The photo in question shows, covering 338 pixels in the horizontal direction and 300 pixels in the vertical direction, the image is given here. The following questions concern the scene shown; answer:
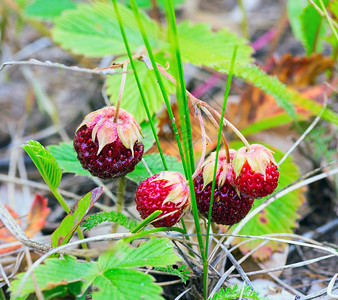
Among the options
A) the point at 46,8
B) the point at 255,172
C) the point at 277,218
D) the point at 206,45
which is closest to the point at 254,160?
the point at 255,172

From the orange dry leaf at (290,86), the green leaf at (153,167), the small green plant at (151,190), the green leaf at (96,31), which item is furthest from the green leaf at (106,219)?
the orange dry leaf at (290,86)

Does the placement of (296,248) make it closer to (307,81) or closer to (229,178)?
(229,178)

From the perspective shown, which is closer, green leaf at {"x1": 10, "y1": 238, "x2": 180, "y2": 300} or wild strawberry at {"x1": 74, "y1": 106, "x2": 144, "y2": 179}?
green leaf at {"x1": 10, "y1": 238, "x2": 180, "y2": 300}

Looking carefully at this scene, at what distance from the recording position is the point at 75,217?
3.29 feet

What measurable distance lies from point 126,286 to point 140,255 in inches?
3.4

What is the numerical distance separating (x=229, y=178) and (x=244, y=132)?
100 centimetres

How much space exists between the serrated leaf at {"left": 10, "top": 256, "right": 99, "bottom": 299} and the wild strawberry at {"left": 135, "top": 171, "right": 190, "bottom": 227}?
0.56ft

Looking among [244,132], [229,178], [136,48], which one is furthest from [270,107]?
[229,178]

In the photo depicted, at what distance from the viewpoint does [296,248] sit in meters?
1.53

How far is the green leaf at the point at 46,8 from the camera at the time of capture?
2389 millimetres

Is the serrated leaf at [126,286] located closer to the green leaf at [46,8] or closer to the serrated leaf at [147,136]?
the serrated leaf at [147,136]

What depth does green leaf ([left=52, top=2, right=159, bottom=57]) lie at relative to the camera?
74.9 inches

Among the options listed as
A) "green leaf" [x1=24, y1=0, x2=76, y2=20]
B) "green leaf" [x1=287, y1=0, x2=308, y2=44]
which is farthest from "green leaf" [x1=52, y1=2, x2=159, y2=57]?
"green leaf" [x1=287, y1=0, x2=308, y2=44]

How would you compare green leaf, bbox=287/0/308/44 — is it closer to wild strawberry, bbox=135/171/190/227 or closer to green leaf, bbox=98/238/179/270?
wild strawberry, bbox=135/171/190/227
